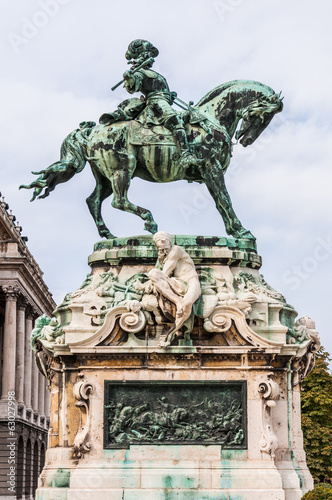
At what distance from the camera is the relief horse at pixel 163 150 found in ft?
70.9

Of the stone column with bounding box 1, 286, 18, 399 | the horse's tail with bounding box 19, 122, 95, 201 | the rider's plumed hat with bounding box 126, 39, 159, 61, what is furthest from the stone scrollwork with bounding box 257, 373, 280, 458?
the stone column with bounding box 1, 286, 18, 399

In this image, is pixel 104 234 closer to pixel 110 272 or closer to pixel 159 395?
pixel 110 272

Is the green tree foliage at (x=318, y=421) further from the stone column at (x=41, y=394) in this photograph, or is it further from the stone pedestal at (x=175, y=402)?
the stone column at (x=41, y=394)

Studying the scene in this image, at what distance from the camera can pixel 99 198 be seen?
74.0 ft

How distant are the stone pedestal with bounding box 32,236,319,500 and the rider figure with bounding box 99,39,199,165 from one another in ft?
9.37

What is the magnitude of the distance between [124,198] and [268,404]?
4.87 meters

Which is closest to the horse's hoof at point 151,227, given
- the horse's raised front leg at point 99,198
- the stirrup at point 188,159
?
the horse's raised front leg at point 99,198

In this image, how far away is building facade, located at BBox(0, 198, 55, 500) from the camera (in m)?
77.3

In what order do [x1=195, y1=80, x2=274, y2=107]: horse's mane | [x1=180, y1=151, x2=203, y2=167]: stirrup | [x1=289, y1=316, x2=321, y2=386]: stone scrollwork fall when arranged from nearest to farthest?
[x1=289, y1=316, x2=321, y2=386]: stone scrollwork → [x1=180, y1=151, x2=203, y2=167]: stirrup → [x1=195, y1=80, x2=274, y2=107]: horse's mane

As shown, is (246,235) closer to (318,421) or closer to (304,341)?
(304,341)

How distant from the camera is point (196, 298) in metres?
19.4

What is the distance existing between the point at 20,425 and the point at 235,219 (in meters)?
60.0

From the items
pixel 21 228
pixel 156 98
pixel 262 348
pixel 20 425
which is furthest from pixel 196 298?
pixel 21 228

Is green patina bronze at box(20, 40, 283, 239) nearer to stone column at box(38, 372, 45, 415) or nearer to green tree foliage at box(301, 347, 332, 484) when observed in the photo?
green tree foliage at box(301, 347, 332, 484)
